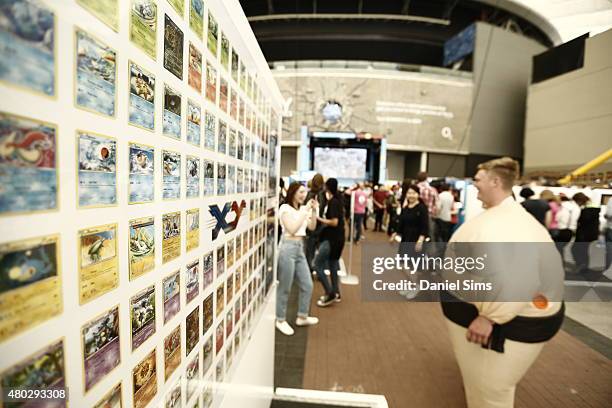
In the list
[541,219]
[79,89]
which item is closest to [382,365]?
[79,89]

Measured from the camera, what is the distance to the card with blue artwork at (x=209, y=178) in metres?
0.75

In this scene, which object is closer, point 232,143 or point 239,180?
point 232,143

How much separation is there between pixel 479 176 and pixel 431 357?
1.71 metres

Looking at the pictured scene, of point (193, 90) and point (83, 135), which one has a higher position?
point (193, 90)

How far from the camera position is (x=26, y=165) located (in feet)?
0.95

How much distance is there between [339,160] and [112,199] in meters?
14.8

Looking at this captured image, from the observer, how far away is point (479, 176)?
1.64 m

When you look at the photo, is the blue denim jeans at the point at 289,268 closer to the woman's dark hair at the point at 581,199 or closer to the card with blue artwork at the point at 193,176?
the card with blue artwork at the point at 193,176

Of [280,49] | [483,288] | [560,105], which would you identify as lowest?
[483,288]

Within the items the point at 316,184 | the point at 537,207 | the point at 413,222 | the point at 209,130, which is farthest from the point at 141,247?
the point at 537,207

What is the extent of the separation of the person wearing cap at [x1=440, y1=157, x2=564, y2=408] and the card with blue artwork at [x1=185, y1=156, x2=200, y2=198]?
52.7 inches

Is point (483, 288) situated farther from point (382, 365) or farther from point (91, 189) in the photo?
point (91, 189)

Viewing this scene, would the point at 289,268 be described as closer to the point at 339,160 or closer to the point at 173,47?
the point at 173,47

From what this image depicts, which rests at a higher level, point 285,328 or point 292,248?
point 292,248
